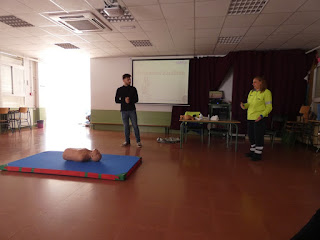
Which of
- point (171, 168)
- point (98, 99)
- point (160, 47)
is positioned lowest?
point (171, 168)

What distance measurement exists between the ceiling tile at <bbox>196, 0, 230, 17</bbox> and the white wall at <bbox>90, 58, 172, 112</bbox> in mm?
3567

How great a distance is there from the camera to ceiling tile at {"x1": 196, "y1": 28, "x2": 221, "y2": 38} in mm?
4293

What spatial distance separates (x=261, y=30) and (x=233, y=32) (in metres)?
0.58

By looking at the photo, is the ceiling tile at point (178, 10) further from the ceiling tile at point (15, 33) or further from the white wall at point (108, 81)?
the ceiling tile at point (15, 33)

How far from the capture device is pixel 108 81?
22.9ft

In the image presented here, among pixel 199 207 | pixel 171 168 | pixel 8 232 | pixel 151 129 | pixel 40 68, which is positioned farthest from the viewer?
pixel 40 68

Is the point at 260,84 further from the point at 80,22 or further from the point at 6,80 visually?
the point at 6,80

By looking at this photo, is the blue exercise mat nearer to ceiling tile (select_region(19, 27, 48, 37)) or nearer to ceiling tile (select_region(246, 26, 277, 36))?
ceiling tile (select_region(19, 27, 48, 37))

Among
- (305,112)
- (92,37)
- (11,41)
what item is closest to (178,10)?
(92,37)

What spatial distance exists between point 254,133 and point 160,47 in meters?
3.61

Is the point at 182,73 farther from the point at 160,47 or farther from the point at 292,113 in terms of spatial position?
the point at 292,113

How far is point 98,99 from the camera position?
23.4 feet

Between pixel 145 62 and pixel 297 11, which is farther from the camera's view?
pixel 145 62

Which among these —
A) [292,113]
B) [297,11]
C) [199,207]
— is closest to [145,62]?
[297,11]
